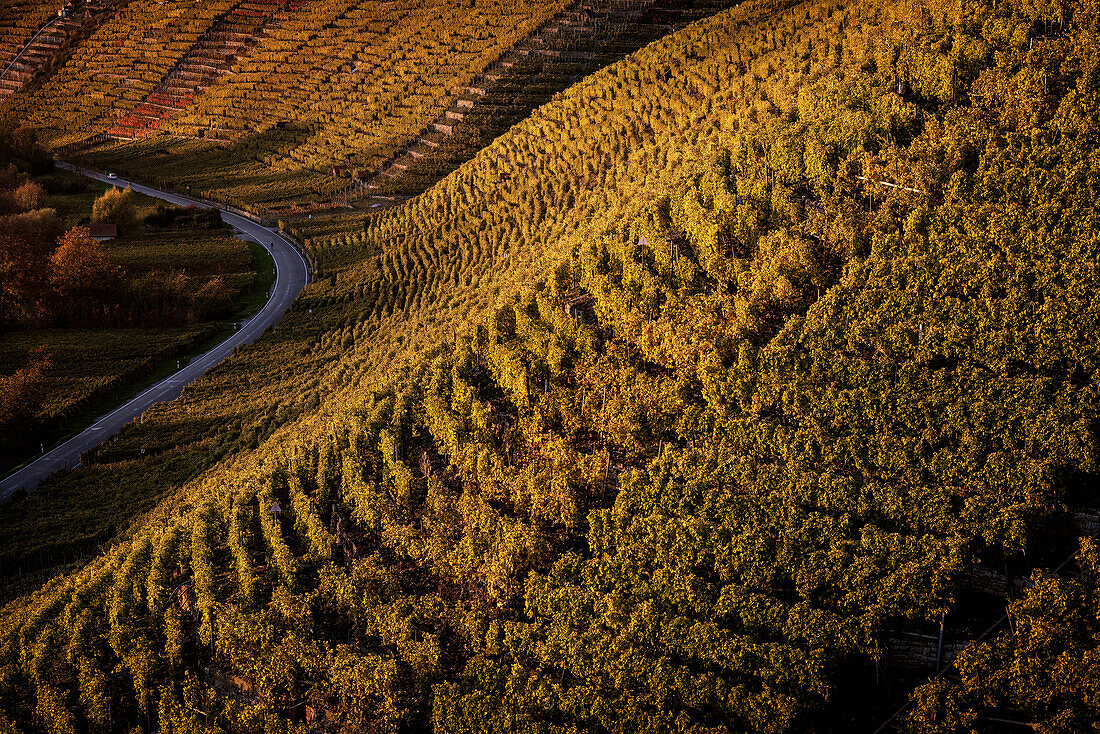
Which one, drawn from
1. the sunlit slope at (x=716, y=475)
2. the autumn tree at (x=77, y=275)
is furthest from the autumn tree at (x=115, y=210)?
the sunlit slope at (x=716, y=475)

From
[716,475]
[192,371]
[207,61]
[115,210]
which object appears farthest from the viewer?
[207,61]

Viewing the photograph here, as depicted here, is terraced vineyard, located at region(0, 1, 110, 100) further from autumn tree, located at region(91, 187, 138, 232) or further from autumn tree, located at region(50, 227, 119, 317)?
autumn tree, located at region(50, 227, 119, 317)

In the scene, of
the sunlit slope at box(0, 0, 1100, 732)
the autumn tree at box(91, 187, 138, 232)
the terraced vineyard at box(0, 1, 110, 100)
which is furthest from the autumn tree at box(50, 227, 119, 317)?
the terraced vineyard at box(0, 1, 110, 100)

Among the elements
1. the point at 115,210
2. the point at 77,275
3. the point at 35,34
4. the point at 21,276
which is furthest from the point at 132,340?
the point at 35,34

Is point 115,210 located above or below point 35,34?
below

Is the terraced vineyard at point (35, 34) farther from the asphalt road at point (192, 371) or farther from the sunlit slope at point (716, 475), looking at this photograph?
the sunlit slope at point (716, 475)

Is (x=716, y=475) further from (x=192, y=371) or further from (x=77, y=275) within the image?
(x=77, y=275)

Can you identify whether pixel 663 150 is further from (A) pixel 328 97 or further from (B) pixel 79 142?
(B) pixel 79 142
